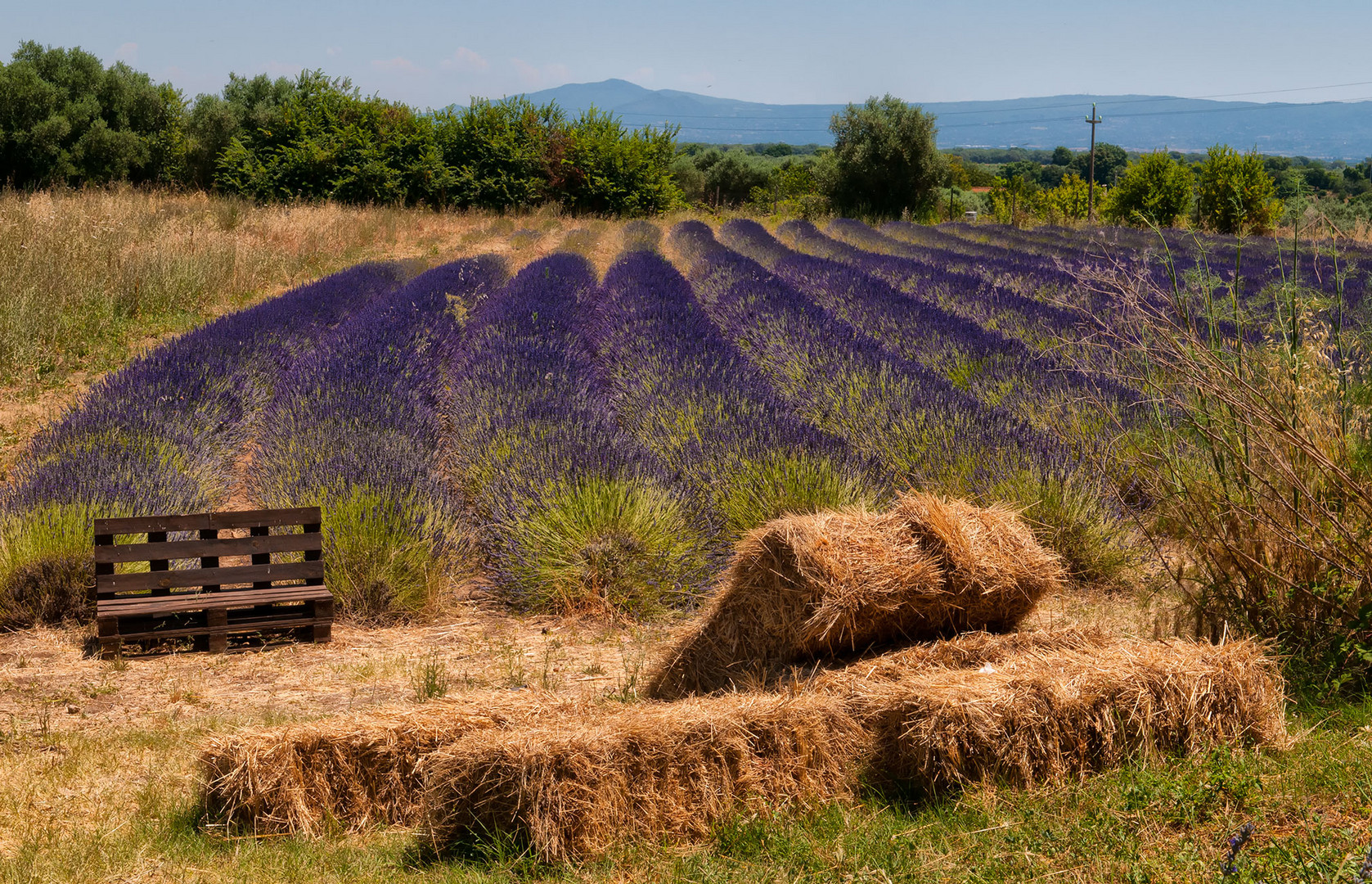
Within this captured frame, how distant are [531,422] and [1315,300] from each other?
402 cm

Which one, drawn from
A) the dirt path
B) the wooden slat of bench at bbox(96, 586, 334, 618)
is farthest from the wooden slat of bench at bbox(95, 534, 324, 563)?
the dirt path

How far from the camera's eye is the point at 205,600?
175 inches

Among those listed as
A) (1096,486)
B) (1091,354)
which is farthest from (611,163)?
(1096,486)

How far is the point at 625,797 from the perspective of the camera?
8.65 feet

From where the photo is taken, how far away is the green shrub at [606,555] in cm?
485

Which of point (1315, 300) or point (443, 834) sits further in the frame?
point (1315, 300)

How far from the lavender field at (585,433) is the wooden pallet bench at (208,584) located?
294mm

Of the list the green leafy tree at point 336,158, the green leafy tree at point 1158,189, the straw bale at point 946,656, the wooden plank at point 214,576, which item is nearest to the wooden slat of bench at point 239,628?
the wooden plank at point 214,576

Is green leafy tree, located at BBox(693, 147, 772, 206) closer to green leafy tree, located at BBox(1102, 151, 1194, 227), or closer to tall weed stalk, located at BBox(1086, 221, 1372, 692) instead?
green leafy tree, located at BBox(1102, 151, 1194, 227)

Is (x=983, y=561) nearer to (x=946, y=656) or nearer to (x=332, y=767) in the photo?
(x=946, y=656)

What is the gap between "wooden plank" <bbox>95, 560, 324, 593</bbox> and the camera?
4.36 meters

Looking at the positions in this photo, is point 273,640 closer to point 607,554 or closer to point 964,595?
point 607,554

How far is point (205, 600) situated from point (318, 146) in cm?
2405

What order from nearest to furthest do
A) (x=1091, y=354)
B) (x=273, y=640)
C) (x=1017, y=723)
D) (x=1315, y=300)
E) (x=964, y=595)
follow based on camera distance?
1. (x=1017, y=723)
2. (x=964, y=595)
3. (x=1315, y=300)
4. (x=273, y=640)
5. (x=1091, y=354)
